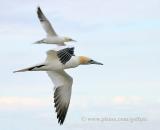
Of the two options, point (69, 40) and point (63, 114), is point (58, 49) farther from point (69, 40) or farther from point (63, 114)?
point (69, 40)

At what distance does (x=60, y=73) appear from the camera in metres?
30.5

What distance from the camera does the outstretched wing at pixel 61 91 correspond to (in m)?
29.6

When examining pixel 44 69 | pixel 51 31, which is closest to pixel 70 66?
pixel 44 69

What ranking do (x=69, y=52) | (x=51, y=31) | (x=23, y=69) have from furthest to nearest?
(x=51, y=31), (x=23, y=69), (x=69, y=52)

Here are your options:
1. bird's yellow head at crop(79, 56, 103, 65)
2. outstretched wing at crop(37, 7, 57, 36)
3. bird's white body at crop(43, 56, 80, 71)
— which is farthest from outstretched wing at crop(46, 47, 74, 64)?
outstretched wing at crop(37, 7, 57, 36)

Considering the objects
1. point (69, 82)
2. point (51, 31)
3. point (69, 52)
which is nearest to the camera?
point (69, 52)

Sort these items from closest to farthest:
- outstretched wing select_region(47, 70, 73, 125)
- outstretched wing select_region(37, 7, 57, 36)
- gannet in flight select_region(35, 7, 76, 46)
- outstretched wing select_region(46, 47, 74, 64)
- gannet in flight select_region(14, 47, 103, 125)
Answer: outstretched wing select_region(46, 47, 74, 64), gannet in flight select_region(14, 47, 103, 125), outstretched wing select_region(47, 70, 73, 125), gannet in flight select_region(35, 7, 76, 46), outstretched wing select_region(37, 7, 57, 36)

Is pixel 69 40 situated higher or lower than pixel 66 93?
lower

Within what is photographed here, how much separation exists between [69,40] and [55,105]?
18.5 m

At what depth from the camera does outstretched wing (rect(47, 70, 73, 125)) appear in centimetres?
2956

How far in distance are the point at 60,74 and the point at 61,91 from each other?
0.86m

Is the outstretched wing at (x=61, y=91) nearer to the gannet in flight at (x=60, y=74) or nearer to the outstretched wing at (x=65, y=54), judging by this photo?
the gannet in flight at (x=60, y=74)

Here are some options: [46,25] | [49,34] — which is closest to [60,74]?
[49,34]

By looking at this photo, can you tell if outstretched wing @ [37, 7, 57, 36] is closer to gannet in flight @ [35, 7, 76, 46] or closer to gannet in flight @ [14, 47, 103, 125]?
gannet in flight @ [35, 7, 76, 46]
